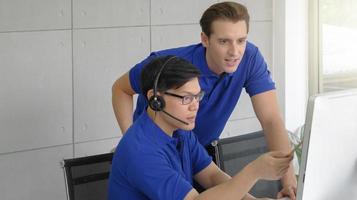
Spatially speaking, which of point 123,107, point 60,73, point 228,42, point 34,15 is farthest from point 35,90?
point 228,42

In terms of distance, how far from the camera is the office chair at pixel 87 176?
6.56 ft

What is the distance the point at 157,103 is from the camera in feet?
5.48

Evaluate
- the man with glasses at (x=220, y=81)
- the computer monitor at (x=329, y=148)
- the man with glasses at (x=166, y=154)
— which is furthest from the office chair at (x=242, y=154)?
the computer monitor at (x=329, y=148)

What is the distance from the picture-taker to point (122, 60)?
3361 mm

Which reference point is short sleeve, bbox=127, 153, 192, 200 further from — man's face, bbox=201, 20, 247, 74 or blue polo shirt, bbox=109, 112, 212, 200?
man's face, bbox=201, 20, 247, 74

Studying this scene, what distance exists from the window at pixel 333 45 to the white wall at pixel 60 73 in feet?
3.63

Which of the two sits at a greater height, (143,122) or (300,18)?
(300,18)

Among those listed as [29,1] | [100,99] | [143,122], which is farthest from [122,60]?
[143,122]

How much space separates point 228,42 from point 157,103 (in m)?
0.46

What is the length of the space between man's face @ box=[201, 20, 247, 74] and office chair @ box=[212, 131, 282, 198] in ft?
1.33

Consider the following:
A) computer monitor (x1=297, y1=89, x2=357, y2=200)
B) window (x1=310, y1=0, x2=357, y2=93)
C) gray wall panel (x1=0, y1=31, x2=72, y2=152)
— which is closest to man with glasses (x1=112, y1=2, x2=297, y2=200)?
computer monitor (x1=297, y1=89, x2=357, y2=200)

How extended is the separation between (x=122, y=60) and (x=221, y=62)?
1.40 meters

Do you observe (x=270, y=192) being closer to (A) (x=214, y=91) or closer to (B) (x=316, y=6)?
(A) (x=214, y=91)

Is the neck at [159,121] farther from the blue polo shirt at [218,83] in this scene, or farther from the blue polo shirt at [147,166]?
the blue polo shirt at [218,83]
